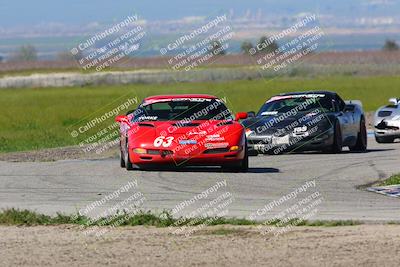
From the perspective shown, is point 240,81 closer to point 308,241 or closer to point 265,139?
point 265,139

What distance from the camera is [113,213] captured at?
47.8ft

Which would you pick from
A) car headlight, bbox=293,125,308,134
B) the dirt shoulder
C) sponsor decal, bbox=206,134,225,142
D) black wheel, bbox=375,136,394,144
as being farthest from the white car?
the dirt shoulder

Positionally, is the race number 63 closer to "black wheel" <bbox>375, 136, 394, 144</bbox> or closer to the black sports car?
the black sports car

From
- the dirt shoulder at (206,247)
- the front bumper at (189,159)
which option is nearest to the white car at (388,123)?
the front bumper at (189,159)

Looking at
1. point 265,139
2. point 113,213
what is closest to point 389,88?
point 265,139

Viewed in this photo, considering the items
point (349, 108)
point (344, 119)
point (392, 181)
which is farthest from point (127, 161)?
point (349, 108)

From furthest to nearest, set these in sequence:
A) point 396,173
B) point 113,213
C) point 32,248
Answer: point 396,173, point 113,213, point 32,248

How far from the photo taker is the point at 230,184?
18406 mm

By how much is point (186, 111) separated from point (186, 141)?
1166 millimetres

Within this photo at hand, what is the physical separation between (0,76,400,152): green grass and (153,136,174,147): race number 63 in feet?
30.3

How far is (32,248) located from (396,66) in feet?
294

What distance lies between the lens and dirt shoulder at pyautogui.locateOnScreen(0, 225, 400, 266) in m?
11.2

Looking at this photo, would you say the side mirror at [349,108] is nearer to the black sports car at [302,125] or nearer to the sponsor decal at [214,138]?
the black sports car at [302,125]

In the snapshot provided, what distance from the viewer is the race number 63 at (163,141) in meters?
20.1
